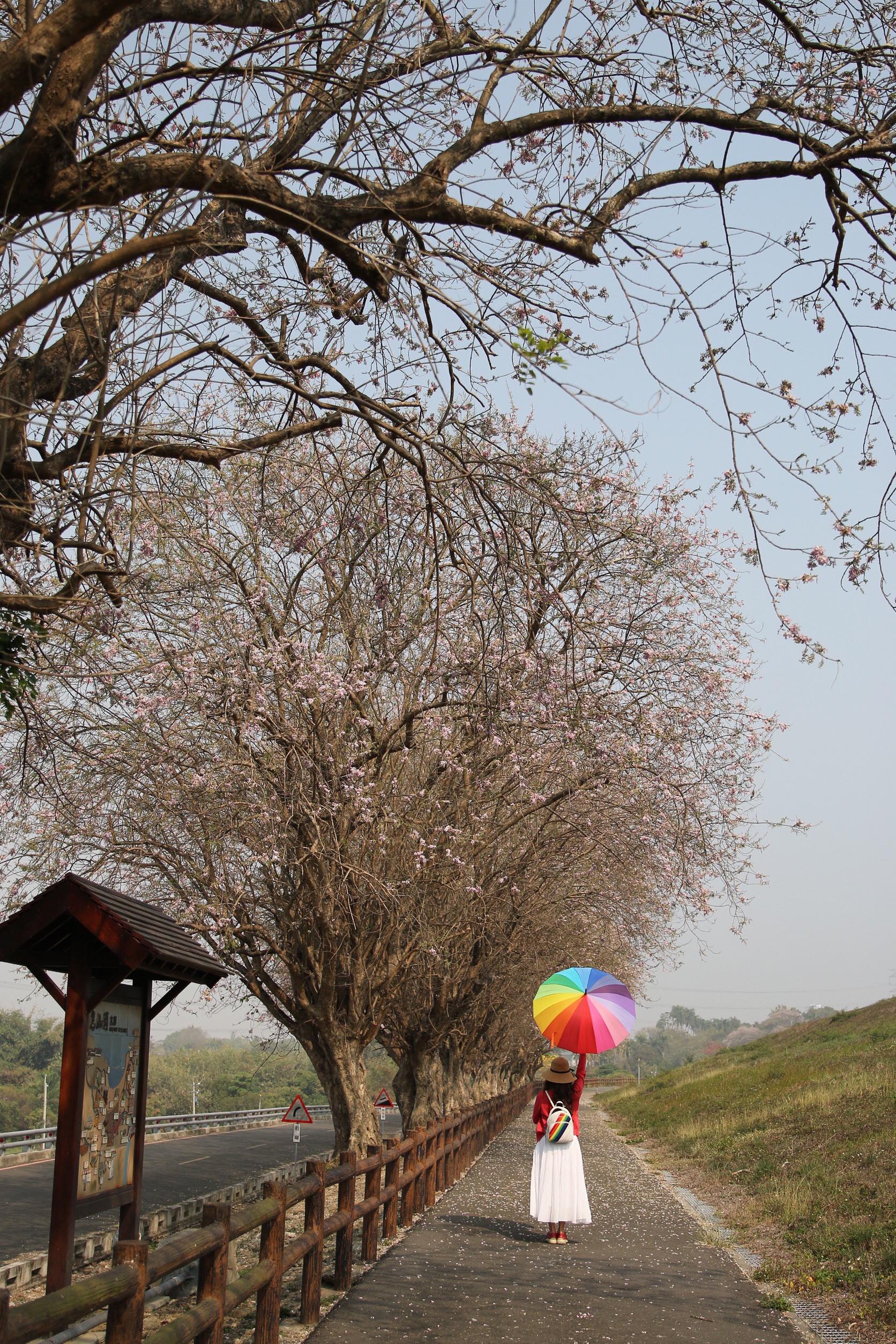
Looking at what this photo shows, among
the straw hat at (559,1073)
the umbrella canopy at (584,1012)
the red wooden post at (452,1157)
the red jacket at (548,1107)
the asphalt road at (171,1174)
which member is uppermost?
the umbrella canopy at (584,1012)

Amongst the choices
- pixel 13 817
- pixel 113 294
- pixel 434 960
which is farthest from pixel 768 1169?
pixel 113 294

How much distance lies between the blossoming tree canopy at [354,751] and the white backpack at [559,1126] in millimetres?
2937

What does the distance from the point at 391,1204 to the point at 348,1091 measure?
19.8 ft

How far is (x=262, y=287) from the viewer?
792 cm

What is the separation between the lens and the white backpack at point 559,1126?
11883 millimetres

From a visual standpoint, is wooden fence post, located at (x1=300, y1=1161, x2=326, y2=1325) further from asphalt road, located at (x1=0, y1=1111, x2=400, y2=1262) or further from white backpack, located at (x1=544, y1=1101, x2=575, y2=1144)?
asphalt road, located at (x1=0, y1=1111, x2=400, y2=1262)

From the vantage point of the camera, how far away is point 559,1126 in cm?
1187

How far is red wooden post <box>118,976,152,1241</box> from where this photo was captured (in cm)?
905

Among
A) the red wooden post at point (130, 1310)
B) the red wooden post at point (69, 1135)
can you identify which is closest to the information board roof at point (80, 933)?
the red wooden post at point (69, 1135)

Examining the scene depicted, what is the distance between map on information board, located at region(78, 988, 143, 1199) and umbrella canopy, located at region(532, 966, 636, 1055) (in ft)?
14.0

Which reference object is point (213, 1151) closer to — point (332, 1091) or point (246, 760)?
point (332, 1091)

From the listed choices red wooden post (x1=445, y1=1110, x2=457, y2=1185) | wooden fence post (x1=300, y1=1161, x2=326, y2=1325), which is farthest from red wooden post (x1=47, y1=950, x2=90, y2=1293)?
red wooden post (x1=445, y1=1110, x2=457, y2=1185)

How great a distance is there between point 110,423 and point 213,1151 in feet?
117

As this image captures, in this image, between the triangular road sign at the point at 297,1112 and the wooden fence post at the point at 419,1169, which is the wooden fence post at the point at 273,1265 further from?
the triangular road sign at the point at 297,1112
